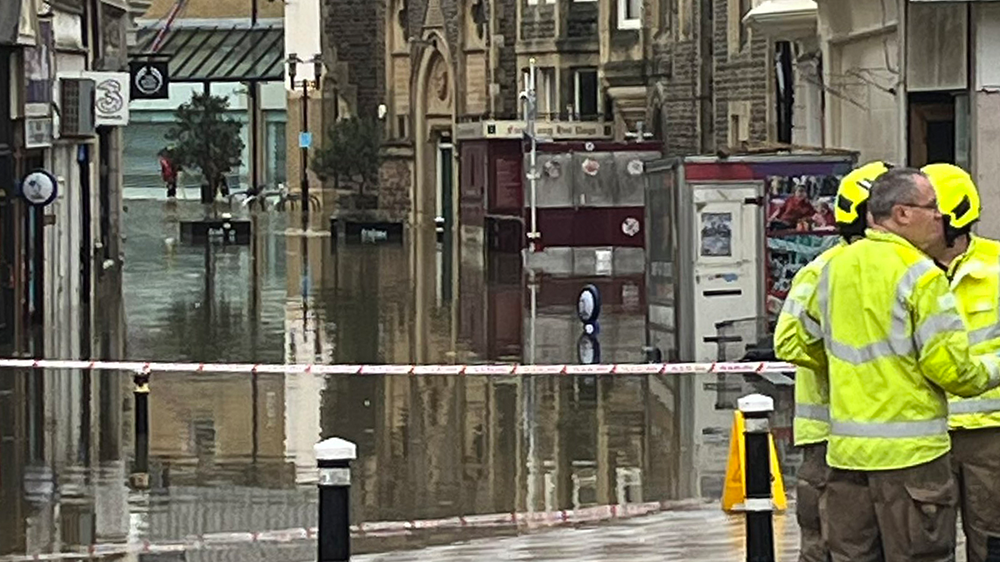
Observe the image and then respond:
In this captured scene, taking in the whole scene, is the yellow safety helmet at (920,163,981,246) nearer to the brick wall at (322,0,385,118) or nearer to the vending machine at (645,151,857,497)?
the vending machine at (645,151,857,497)

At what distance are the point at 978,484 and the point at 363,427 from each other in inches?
412

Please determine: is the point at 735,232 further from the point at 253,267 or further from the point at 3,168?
the point at 253,267

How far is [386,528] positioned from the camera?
14055 millimetres

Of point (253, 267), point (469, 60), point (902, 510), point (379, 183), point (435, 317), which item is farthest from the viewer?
point (379, 183)

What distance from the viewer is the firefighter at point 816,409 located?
30.3 ft

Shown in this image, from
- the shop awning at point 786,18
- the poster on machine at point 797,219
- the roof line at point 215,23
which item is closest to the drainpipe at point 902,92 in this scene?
the poster on machine at point 797,219

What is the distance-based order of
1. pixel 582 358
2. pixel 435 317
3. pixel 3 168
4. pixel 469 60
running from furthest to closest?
pixel 469 60 → pixel 435 317 → pixel 3 168 → pixel 582 358

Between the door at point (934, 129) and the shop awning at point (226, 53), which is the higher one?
the shop awning at point (226, 53)

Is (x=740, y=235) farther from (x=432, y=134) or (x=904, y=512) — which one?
(x=432, y=134)

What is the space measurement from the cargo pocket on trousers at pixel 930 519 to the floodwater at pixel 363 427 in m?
5.19

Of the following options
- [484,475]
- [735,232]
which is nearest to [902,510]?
[484,475]

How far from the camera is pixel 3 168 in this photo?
27.7m

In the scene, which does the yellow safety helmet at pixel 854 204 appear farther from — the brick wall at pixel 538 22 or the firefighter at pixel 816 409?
the brick wall at pixel 538 22

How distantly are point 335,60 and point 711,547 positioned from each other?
6707 cm
